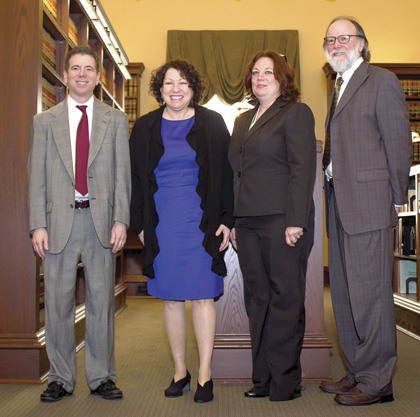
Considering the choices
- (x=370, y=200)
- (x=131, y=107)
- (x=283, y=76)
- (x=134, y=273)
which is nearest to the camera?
(x=370, y=200)

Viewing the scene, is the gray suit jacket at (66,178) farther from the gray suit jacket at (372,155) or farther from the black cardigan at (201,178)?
the gray suit jacket at (372,155)

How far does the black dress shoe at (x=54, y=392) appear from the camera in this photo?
241 centimetres

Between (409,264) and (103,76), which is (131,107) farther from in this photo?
(409,264)

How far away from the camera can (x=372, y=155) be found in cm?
233

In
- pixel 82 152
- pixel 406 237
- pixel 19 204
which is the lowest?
pixel 406 237

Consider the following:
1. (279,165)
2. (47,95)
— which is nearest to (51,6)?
(47,95)

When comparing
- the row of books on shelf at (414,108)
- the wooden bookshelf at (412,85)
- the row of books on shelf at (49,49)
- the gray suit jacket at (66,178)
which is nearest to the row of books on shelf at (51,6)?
the row of books on shelf at (49,49)

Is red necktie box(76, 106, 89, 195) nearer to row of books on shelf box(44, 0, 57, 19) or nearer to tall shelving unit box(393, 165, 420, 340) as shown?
row of books on shelf box(44, 0, 57, 19)

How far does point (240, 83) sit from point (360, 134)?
5.40m

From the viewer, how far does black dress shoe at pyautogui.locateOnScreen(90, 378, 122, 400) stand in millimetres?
2451

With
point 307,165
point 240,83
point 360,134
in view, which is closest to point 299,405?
point 307,165

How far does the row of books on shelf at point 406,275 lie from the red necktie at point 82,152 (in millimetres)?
2948

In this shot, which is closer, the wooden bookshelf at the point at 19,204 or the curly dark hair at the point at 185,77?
the curly dark hair at the point at 185,77

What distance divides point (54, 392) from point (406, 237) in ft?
10.0
